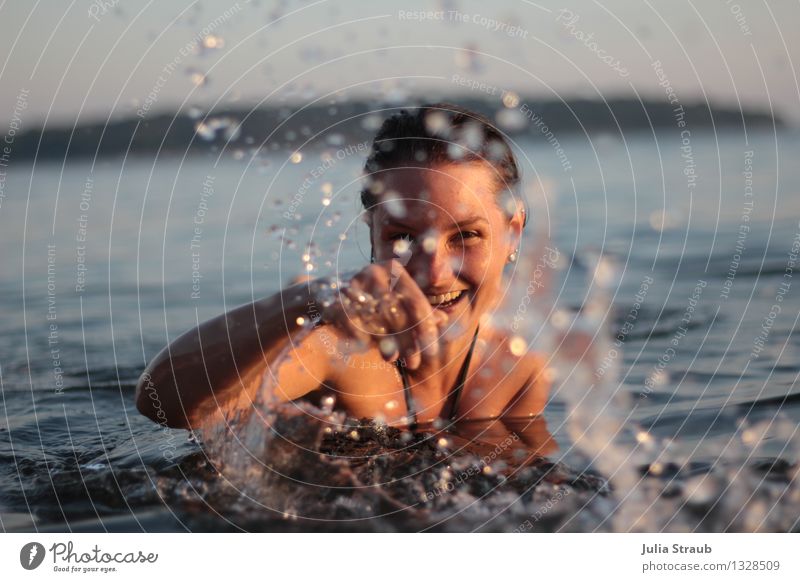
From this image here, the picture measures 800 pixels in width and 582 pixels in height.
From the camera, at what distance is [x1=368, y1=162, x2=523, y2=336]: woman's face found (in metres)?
1.96

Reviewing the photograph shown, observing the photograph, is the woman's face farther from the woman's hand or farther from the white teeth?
the woman's hand

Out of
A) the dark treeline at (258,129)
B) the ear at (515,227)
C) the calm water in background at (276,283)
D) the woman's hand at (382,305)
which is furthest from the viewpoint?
the dark treeline at (258,129)

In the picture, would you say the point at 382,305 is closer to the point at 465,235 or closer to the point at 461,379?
the point at 465,235

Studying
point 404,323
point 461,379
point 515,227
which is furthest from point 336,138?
point 404,323

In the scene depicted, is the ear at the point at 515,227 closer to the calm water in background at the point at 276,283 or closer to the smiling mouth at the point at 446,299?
the smiling mouth at the point at 446,299

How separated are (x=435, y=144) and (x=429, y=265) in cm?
27

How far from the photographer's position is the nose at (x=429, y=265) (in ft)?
6.43

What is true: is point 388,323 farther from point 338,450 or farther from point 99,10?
point 99,10

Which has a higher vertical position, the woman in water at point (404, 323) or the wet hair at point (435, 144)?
the wet hair at point (435, 144)

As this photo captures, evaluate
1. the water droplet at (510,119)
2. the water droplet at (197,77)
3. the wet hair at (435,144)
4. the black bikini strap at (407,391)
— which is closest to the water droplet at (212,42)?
the water droplet at (197,77)

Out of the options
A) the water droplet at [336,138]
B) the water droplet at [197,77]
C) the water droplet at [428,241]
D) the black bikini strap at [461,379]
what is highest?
the water droplet at [336,138]

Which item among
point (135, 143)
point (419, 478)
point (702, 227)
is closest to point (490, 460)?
Answer: point (419, 478)

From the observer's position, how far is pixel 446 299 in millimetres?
2078

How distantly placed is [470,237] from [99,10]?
1233 millimetres
